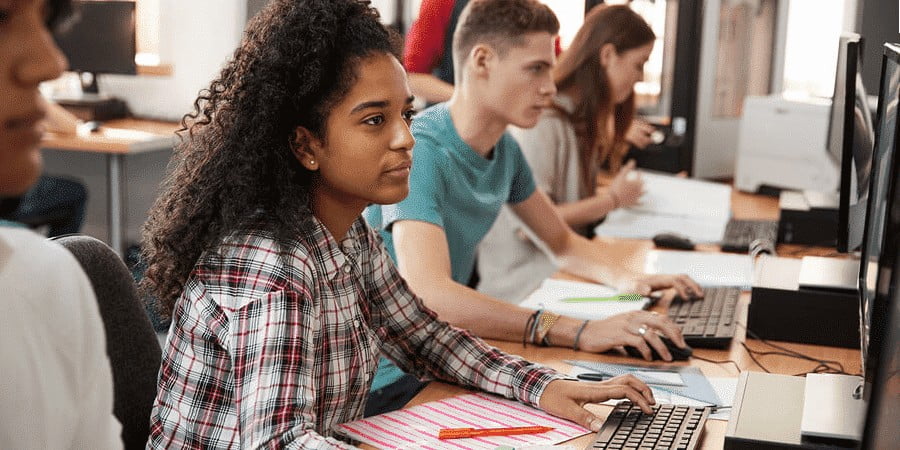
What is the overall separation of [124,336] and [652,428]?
67 cm

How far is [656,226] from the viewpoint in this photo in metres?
2.78

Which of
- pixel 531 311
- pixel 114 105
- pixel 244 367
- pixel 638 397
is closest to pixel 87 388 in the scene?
pixel 244 367

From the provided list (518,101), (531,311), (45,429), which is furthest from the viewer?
(518,101)

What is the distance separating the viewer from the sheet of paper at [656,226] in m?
2.68

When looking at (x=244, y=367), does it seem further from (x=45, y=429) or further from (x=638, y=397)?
(x=638, y=397)

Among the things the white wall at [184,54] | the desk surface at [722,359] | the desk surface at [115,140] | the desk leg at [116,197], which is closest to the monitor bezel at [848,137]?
the desk surface at [722,359]

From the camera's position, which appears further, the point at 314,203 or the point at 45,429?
the point at 314,203

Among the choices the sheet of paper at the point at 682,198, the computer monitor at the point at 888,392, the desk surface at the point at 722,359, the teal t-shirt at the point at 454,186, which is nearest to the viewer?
the computer monitor at the point at 888,392

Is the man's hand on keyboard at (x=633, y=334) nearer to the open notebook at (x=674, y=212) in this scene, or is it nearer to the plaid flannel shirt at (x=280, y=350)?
the plaid flannel shirt at (x=280, y=350)

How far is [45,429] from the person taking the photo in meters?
0.83

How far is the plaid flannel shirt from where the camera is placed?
1112mm

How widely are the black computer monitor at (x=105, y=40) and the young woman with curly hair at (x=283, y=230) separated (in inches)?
128

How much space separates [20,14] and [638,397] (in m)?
0.92

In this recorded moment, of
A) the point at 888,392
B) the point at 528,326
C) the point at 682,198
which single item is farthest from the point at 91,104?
the point at 888,392
